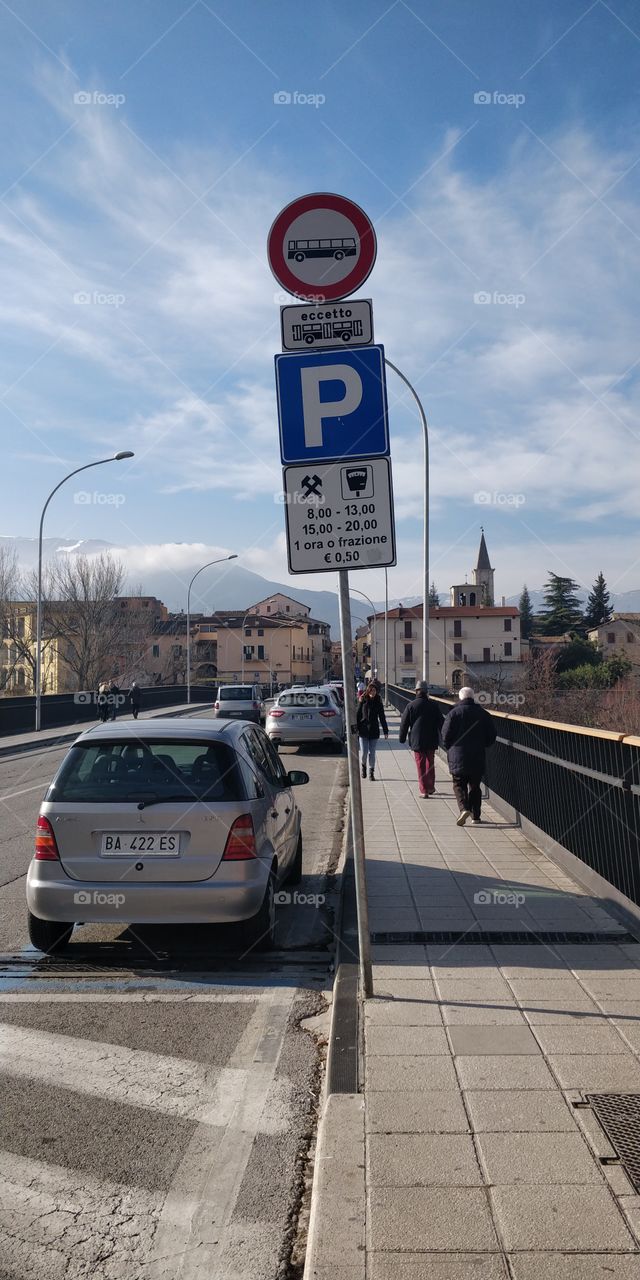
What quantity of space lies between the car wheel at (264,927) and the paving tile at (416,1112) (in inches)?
95.9

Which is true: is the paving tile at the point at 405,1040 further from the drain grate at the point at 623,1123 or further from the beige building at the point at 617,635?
the beige building at the point at 617,635

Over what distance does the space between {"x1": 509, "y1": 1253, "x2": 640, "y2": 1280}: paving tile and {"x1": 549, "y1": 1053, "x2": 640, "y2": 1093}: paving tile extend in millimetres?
1171

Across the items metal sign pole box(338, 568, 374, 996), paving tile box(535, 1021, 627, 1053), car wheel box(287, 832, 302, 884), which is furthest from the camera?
car wheel box(287, 832, 302, 884)

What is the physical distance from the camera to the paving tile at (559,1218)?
2895mm

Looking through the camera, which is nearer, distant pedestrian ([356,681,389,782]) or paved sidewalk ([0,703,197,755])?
distant pedestrian ([356,681,389,782])

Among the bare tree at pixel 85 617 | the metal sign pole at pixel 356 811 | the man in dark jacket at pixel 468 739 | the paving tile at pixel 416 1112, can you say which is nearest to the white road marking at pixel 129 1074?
the paving tile at pixel 416 1112

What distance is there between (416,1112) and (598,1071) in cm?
86

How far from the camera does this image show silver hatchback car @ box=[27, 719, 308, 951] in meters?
6.08

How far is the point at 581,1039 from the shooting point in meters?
4.52

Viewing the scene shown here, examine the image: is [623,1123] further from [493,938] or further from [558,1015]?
[493,938]

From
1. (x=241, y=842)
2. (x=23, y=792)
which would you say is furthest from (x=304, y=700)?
(x=241, y=842)

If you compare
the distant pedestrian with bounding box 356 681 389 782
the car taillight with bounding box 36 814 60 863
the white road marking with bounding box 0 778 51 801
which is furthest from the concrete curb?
the distant pedestrian with bounding box 356 681 389 782

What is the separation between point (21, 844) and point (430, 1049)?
7.41 metres

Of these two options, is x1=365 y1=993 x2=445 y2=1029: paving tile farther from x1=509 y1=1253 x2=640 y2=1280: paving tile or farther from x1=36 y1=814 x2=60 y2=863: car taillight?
x1=36 y1=814 x2=60 y2=863: car taillight
